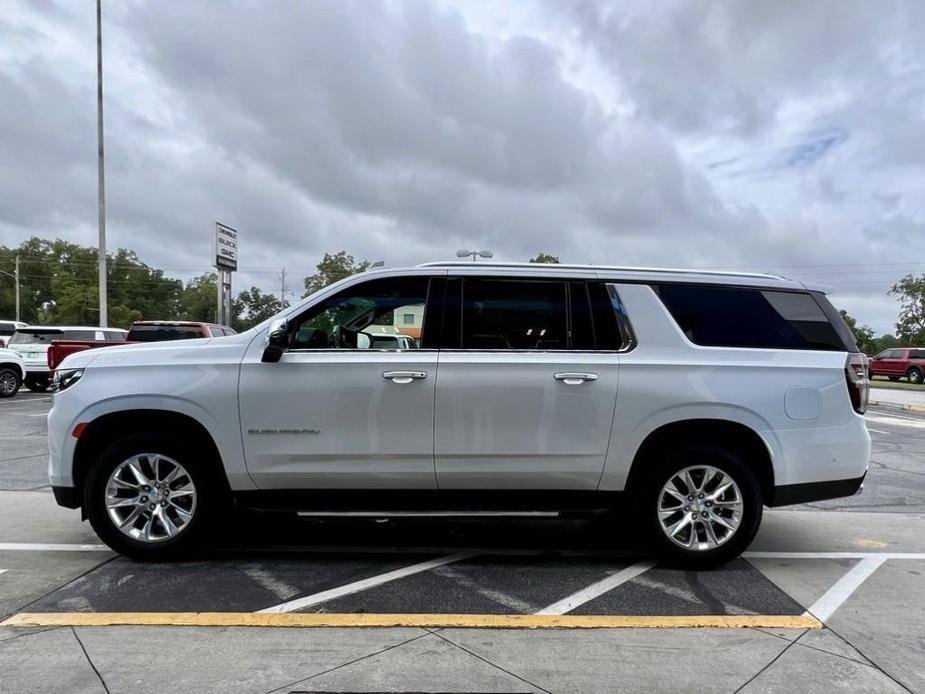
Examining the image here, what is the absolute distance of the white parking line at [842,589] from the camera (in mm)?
3645

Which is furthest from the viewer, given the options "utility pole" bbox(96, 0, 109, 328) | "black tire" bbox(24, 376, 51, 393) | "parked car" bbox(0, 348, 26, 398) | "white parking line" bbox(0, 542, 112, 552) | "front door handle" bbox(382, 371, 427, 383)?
"utility pole" bbox(96, 0, 109, 328)

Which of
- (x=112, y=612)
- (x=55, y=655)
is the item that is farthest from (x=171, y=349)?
(x=55, y=655)

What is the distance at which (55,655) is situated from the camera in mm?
2984

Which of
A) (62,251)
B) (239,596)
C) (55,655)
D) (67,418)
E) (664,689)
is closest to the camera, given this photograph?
(664,689)

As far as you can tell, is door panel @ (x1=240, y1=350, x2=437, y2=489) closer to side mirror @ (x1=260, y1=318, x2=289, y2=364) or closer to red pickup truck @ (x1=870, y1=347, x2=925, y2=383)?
side mirror @ (x1=260, y1=318, x2=289, y2=364)

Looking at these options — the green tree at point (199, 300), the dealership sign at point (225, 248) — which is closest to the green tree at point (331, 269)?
the dealership sign at point (225, 248)

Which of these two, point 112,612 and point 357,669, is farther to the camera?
point 112,612

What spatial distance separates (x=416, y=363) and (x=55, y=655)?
2424 millimetres

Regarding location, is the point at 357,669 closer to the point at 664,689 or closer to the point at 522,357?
the point at 664,689

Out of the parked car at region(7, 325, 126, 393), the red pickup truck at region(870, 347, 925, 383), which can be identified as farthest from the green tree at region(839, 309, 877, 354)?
the parked car at region(7, 325, 126, 393)

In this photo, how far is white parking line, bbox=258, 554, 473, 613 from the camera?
357 cm

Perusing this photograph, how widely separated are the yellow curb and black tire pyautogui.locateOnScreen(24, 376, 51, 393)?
53.5ft

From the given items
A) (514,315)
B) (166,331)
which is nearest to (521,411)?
(514,315)

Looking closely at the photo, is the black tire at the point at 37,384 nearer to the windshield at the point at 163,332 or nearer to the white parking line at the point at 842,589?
the windshield at the point at 163,332
